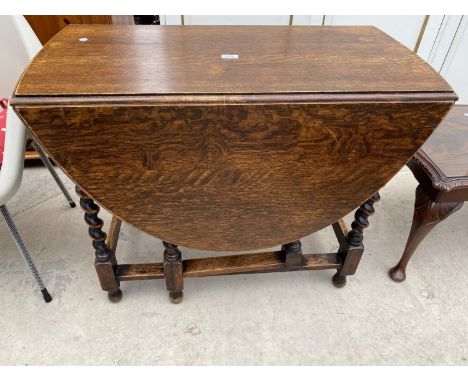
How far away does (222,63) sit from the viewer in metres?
0.93

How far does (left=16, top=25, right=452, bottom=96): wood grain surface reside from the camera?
0.79m

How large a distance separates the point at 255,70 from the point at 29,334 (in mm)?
1097

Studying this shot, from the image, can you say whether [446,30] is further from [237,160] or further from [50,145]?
[50,145]

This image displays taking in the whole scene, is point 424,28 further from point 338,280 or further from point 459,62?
point 338,280

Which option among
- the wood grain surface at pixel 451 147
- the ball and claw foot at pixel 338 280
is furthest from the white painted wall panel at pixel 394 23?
the ball and claw foot at pixel 338 280

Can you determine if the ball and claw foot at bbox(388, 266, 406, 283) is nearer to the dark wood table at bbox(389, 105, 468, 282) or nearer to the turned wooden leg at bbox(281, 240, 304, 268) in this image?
the dark wood table at bbox(389, 105, 468, 282)

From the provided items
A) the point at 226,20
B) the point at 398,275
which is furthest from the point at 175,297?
the point at 226,20

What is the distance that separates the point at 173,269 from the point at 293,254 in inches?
15.9

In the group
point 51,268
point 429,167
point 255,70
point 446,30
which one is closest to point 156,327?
point 51,268

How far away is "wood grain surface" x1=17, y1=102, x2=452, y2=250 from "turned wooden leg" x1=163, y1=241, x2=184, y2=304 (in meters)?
0.12

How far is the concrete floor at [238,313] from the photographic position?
114cm

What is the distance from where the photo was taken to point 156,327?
3.94 feet

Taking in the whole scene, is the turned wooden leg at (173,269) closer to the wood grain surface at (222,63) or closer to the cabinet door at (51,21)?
the wood grain surface at (222,63)

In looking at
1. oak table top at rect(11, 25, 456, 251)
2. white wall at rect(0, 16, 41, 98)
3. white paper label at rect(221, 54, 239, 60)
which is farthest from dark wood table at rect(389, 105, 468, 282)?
white wall at rect(0, 16, 41, 98)
